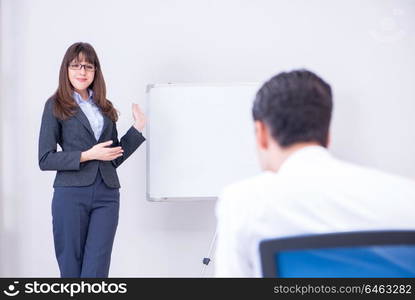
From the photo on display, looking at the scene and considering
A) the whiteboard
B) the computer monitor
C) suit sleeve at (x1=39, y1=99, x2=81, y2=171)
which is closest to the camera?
the computer monitor

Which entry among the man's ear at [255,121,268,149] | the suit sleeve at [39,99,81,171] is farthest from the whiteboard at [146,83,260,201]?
the man's ear at [255,121,268,149]

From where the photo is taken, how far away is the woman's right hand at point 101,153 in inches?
83.4

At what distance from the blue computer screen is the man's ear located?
9.4 inches

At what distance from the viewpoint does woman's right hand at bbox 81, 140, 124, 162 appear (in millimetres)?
2119

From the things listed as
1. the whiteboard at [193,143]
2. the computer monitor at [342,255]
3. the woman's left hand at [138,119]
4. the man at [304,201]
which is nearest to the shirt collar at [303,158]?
the man at [304,201]

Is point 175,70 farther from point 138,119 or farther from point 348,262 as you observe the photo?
point 348,262

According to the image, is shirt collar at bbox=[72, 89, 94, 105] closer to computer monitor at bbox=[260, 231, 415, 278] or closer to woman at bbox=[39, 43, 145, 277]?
woman at bbox=[39, 43, 145, 277]

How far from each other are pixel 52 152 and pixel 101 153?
0.22 meters

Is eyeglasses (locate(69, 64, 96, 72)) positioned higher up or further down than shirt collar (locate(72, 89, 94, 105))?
higher up

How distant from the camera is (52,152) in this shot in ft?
7.05

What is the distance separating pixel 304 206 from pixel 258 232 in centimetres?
8

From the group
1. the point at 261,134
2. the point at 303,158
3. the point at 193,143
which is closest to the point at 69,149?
the point at 193,143

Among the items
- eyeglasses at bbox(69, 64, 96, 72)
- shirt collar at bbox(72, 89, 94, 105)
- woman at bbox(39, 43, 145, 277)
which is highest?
eyeglasses at bbox(69, 64, 96, 72)

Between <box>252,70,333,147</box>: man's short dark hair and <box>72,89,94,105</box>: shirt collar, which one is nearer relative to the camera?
<box>252,70,333,147</box>: man's short dark hair
